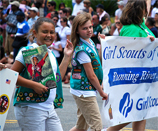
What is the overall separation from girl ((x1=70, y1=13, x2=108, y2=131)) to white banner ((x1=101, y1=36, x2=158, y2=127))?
4.9 inches

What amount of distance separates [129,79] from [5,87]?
183cm

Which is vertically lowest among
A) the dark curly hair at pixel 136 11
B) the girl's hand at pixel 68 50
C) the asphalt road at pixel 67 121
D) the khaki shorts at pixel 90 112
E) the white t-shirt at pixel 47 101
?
the asphalt road at pixel 67 121

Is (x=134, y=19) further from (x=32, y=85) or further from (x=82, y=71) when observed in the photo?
(x=32, y=85)

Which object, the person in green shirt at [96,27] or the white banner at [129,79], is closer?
the white banner at [129,79]

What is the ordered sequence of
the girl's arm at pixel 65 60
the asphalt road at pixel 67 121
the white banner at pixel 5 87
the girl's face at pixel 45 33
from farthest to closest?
1. the asphalt road at pixel 67 121
2. the girl's arm at pixel 65 60
3. the girl's face at pixel 45 33
4. the white banner at pixel 5 87

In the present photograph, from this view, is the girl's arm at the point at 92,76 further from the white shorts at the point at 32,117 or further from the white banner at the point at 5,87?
the white banner at the point at 5,87

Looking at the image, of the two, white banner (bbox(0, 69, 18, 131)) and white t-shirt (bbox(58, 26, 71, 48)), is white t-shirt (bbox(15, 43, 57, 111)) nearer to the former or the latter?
white banner (bbox(0, 69, 18, 131))

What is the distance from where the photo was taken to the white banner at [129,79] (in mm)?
3682

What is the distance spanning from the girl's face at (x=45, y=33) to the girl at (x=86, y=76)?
71 centimetres

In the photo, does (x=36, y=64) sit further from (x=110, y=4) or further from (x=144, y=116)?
(x=110, y=4)

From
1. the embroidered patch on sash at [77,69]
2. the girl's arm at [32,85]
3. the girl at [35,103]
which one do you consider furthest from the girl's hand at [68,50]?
the girl's arm at [32,85]

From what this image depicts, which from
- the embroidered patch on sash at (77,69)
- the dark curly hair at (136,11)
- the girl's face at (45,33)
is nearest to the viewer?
the girl's face at (45,33)

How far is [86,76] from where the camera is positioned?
3564 mm

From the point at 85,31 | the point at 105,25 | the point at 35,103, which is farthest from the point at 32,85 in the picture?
the point at 105,25
